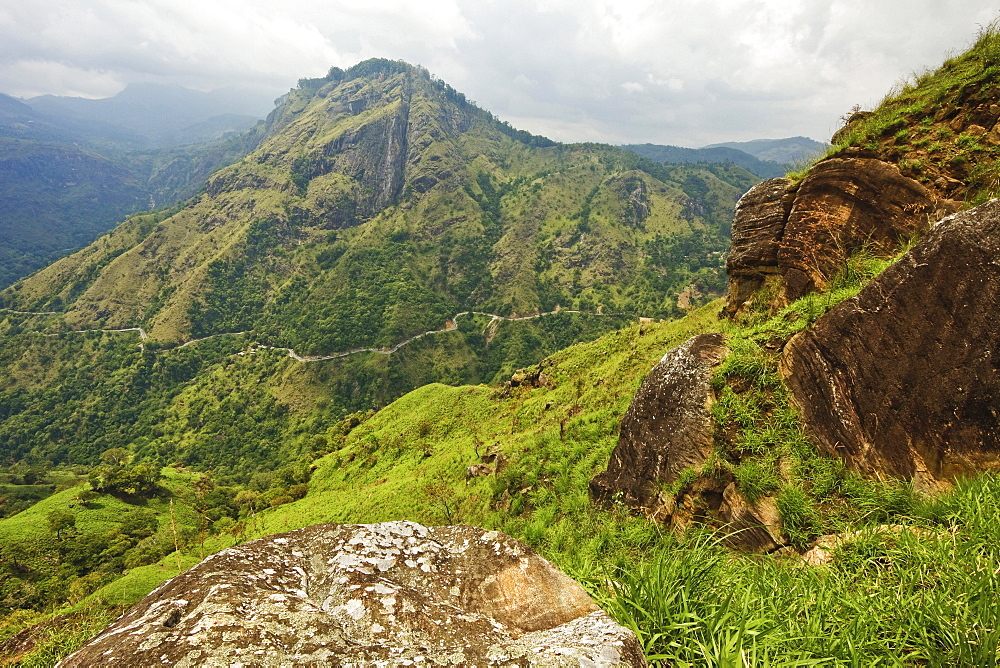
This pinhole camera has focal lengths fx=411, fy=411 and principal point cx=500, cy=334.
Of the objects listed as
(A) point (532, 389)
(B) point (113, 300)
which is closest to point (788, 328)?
(A) point (532, 389)

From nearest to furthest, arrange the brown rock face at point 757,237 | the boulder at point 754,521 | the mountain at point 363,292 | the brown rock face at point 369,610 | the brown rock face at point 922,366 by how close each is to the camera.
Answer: the brown rock face at point 369,610
the brown rock face at point 922,366
the boulder at point 754,521
the brown rock face at point 757,237
the mountain at point 363,292

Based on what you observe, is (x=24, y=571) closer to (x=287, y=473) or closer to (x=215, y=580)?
(x=287, y=473)

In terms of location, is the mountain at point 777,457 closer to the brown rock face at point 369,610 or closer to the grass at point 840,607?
the grass at point 840,607

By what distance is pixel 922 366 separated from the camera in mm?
5832

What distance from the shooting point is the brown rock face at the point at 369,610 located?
2285 mm

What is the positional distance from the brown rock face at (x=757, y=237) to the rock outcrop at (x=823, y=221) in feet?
0.08

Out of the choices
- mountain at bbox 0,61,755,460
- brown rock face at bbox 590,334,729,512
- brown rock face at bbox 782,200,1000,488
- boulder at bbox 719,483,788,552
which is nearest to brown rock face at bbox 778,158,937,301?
brown rock face at bbox 782,200,1000,488

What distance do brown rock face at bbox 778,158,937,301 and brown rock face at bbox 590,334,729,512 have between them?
4.10 meters

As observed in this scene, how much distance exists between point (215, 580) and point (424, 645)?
1.50 meters

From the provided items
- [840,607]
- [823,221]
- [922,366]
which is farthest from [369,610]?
[823,221]

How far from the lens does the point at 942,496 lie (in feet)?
15.8

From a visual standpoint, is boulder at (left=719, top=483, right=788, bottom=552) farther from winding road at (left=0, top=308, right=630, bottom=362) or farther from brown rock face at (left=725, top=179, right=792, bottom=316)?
winding road at (left=0, top=308, right=630, bottom=362)

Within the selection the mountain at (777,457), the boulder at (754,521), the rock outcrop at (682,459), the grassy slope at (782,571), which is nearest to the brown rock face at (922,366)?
the mountain at (777,457)

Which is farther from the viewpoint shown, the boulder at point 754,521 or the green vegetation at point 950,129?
the green vegetation at point 950,129
